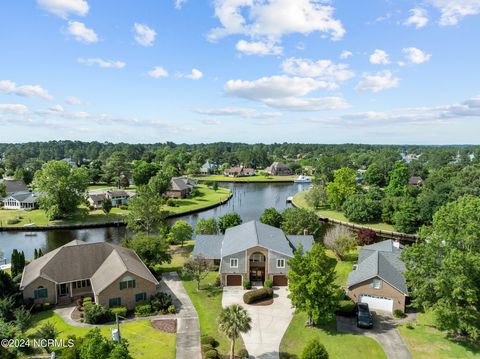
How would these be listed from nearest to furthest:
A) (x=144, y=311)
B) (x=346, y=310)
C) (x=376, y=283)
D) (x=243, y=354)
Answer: (x=243, y=354), (x=144, y=311), (x=346, y=310), (x=376, y=283)

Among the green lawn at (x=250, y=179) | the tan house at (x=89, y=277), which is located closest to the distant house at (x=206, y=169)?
the green lawn at (x=250, y=179)

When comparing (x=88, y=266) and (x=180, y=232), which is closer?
(x=88, y=266)

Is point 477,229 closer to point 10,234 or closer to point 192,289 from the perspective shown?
point 192,289

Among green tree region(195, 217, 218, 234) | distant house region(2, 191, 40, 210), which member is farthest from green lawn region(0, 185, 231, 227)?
green tree region(195, 217, 218, 234)

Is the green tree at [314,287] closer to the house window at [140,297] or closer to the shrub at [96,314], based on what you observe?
the house window at [140,297]

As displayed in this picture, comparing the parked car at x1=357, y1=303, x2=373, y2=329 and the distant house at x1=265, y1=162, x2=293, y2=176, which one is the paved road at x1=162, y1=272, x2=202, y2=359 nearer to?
the parked car at x1=357, y1=303, x2=373, y2=329

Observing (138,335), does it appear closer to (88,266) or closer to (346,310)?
(88,266)

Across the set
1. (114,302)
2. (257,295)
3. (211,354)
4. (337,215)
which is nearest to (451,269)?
(257,295)
